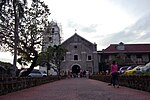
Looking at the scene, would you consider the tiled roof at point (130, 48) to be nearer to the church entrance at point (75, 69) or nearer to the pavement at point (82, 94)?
the church entrance at point (75, 69)

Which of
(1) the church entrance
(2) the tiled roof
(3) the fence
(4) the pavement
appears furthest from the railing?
(2) the tiled roof

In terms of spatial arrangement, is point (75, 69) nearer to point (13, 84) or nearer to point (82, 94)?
point (13, 84)

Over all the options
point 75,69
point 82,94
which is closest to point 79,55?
point 75,69

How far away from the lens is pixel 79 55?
61.7 m

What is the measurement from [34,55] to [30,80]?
633 cm

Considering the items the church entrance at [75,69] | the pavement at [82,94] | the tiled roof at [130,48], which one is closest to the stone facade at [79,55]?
the church entrance at [75,69]

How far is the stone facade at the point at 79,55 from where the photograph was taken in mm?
60969

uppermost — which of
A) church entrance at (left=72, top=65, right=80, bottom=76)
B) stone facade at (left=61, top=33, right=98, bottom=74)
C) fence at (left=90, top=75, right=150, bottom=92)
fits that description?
stone facade at (left=61, top=33, right=98, bottom=74)

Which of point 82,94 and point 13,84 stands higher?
point 13,84

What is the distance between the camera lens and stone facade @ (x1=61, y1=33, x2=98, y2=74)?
200 feet

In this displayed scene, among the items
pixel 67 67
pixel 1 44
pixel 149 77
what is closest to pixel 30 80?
pixel 1 44

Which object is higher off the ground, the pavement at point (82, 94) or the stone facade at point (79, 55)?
the stone facade at point (79, 55)

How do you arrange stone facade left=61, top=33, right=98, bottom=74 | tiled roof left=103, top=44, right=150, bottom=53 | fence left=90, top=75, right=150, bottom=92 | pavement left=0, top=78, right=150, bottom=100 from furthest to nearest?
1. stone facade left=61, top=33, right=98, bottom=74
2. tiled roof left=103, top=44, right=150, bottom=53
3. fence left=90, top=75, right=150, bottom=92
4. pavement left=0, top=78, right=150, bottom=100

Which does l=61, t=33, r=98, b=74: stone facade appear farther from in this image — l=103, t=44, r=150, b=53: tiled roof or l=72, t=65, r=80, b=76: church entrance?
l=103, t=44, r=150, b=53: tiled roof
